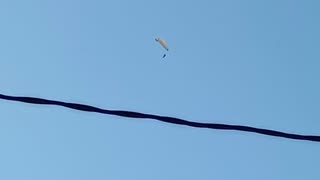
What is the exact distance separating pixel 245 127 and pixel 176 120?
1.15 feet

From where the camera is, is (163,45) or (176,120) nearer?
(176,120)

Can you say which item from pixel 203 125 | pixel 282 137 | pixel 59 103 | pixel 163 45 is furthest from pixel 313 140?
pixel 163 45

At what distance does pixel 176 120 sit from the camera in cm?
291

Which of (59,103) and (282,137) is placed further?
(282,137)

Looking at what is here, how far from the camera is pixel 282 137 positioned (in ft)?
9.81

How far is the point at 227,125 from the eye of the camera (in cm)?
295

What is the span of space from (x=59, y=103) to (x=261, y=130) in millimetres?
1008

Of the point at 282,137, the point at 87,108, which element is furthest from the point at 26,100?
the point at 282,137

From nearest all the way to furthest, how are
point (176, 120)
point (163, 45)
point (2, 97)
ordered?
point (2, 97)
point (176, 120)
point (163, 45)

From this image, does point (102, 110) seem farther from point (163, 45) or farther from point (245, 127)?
point (163, 45)

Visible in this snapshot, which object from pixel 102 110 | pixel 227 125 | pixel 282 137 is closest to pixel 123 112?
pixel 102 110

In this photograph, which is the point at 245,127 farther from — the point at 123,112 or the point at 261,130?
the point at 123,112

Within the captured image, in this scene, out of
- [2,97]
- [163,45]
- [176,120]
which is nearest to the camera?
[2,97]

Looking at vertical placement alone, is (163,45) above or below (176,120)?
above
